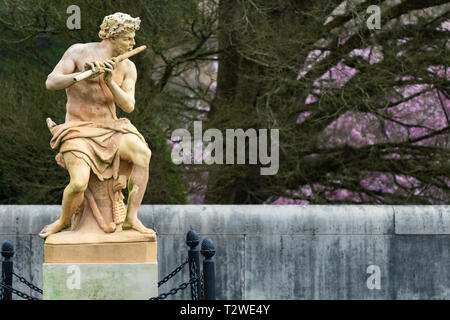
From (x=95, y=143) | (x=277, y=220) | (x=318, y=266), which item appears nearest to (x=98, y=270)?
(x=95, y=143)

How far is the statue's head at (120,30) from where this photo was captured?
747 cm

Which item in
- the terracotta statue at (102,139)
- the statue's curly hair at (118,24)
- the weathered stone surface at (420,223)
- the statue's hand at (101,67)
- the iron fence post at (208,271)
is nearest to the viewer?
the iron fence post at (208,271)

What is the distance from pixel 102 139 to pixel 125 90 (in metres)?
0.49

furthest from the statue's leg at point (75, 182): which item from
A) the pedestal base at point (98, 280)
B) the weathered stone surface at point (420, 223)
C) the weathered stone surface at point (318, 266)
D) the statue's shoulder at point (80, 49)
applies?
the weathered stone surface at point (420, 223)

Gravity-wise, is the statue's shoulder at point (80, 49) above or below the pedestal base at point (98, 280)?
above

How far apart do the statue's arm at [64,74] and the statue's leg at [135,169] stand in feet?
2.10

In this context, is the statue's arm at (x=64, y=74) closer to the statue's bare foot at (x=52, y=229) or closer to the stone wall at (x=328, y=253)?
the statue's bare foot at (x=52, y=229)

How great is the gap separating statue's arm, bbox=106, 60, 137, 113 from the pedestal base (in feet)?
4.23

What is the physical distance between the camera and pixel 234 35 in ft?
42.2

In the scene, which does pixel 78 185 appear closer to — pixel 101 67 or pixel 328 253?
pixel 101 67

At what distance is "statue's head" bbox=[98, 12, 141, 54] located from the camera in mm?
7473

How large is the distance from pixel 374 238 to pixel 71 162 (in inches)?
137
